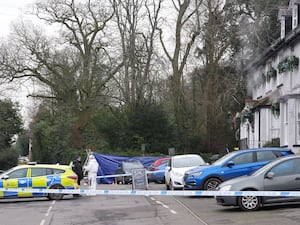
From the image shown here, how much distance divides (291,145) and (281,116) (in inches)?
103

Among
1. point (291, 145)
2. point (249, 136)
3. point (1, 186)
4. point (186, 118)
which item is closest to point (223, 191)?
point (1, 186)

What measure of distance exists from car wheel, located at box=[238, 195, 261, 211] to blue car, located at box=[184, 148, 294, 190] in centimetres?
452

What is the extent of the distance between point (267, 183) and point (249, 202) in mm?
683

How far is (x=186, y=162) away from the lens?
973 inches

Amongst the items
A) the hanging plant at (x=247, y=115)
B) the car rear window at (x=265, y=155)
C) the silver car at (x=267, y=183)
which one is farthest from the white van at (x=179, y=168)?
the hanging plant at (x=247, y=115)

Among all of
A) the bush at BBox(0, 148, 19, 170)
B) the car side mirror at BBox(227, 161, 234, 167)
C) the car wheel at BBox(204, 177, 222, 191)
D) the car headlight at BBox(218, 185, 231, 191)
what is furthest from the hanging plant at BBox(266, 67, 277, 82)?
the bush at BBox(0, 148, 19, 170)

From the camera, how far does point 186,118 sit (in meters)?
51.8

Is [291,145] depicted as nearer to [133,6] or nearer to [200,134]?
[200,134]

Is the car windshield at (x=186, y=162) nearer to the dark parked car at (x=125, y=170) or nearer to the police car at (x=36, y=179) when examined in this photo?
the police car at (x=36, y=179)

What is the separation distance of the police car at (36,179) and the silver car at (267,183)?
8.52 meters

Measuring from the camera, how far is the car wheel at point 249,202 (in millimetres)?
15352

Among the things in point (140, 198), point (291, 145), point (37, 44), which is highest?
point (37, 44)

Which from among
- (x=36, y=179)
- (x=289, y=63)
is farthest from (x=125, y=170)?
(x=36, y=179)

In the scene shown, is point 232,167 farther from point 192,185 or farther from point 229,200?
point 229,200
